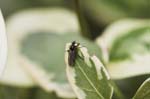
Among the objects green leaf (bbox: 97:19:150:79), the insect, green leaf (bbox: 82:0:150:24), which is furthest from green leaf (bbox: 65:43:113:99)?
green leaf (bbox: 82:0:150:24)

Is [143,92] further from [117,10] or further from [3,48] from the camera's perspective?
[117,10]

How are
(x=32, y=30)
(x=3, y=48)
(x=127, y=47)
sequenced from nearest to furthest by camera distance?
(x=3, y=48) → (x=127, y=47) → (x=32, y=30)

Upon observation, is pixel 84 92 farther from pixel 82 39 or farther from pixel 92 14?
pixel 92 14

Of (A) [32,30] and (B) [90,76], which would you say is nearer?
(B) [90,76]

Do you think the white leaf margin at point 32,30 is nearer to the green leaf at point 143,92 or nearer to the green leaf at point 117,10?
the green leaf at point 117,10

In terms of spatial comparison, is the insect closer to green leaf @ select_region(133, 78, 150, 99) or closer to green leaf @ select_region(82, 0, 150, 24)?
green leaf @ select_region(133, 78, 150, 99)

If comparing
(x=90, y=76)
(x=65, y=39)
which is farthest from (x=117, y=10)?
(x=90, y=76)
